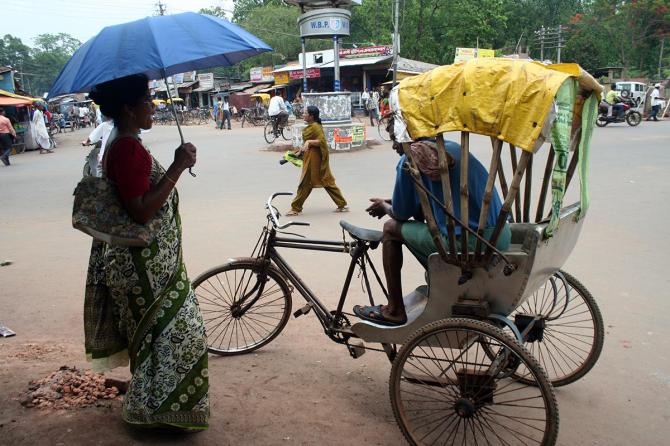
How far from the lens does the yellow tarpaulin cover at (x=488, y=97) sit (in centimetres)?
212

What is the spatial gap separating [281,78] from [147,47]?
128 ft

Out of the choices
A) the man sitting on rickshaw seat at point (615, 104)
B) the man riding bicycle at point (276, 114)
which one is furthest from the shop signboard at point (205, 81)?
the man sitting on rickshaw seat at point (615, 104)

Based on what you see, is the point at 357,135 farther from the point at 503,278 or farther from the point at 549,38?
the point at 549,38

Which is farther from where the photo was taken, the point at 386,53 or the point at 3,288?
the point at 386,53

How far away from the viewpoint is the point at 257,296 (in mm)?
3512

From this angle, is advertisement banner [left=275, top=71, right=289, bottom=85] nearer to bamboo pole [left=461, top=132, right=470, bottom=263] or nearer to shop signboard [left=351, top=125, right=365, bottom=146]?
shop signboard [left=351, top=125, right=365, bottom=146]

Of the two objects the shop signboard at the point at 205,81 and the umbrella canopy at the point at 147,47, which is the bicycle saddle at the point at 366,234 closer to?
the umbrella canopy at the point at 147,47

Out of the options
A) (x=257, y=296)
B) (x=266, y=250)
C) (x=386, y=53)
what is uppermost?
(x=386, y=53)

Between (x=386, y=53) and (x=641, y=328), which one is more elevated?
(x=386, y=53)

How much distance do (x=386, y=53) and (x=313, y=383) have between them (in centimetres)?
3316

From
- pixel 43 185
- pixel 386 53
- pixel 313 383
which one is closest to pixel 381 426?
pixel 313 383

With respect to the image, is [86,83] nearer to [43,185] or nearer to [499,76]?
[499,76]

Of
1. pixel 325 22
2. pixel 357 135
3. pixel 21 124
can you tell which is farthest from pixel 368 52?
pixel 325 22

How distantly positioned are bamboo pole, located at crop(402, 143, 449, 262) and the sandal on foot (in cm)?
60
